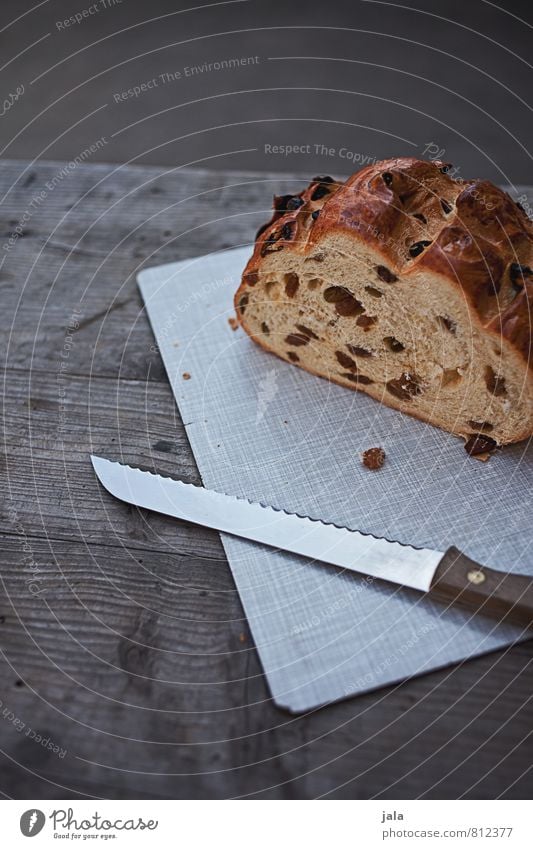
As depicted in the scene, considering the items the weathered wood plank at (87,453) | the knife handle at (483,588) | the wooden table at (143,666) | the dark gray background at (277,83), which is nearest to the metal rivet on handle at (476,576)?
the knife handle at (483,588)

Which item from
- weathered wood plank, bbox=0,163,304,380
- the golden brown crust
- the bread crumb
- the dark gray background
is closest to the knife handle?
the bread crumb

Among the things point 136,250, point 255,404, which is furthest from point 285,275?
point 136,250

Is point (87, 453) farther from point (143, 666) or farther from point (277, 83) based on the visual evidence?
point (277, 83)

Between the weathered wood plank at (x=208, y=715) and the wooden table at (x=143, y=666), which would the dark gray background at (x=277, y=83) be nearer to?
the wooden table at (x=143, y=666)

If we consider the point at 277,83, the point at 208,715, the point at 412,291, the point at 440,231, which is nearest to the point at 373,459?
the point at 412,291

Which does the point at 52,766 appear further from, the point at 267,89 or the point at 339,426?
the point at 267,89

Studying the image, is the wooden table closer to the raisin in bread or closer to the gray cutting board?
the gray cutting board
